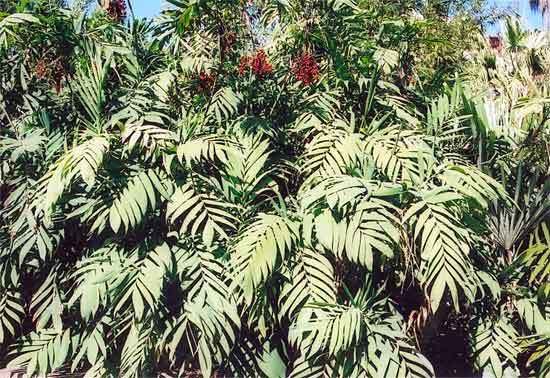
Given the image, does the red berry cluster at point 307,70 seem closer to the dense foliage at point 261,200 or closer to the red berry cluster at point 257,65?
the dense foliage at point 261,200

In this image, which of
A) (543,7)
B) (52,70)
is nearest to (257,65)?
(52,70)

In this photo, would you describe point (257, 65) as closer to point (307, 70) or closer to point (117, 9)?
point (307, 70)

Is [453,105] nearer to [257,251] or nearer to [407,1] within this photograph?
[257,251]

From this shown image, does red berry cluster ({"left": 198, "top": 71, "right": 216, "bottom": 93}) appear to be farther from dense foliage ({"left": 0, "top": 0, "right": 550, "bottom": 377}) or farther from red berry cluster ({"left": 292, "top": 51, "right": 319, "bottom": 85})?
red berry cluster ({"left": 292, "top": 51, "right": 319, "bottom": 85})

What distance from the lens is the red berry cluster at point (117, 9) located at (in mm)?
4367

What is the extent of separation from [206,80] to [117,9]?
2.92 feet

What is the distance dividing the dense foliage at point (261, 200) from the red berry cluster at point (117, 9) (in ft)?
0.06

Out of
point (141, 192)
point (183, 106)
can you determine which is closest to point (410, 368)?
point (141, 192)

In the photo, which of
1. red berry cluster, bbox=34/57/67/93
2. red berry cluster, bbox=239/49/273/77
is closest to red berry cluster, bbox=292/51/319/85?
red berry cluster, bbox=239/49/273/77

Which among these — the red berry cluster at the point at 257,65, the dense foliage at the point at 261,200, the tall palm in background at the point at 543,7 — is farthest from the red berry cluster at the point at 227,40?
the tall palm in background at the point at 543,7

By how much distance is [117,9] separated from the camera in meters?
4.39

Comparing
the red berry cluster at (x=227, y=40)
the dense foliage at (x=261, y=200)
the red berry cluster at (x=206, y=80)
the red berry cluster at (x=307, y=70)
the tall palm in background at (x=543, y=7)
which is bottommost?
the dense foliage at (x=261, y=200)

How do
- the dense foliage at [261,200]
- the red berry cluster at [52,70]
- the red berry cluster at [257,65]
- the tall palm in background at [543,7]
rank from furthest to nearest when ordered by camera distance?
the tall palm in background at [543,7] < the red berry cluster at [52,70] < the red berry cluster at [257,65] < the dense foliage at [261,200]

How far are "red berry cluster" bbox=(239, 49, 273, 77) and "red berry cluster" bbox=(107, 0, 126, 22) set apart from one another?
38.9 inches
